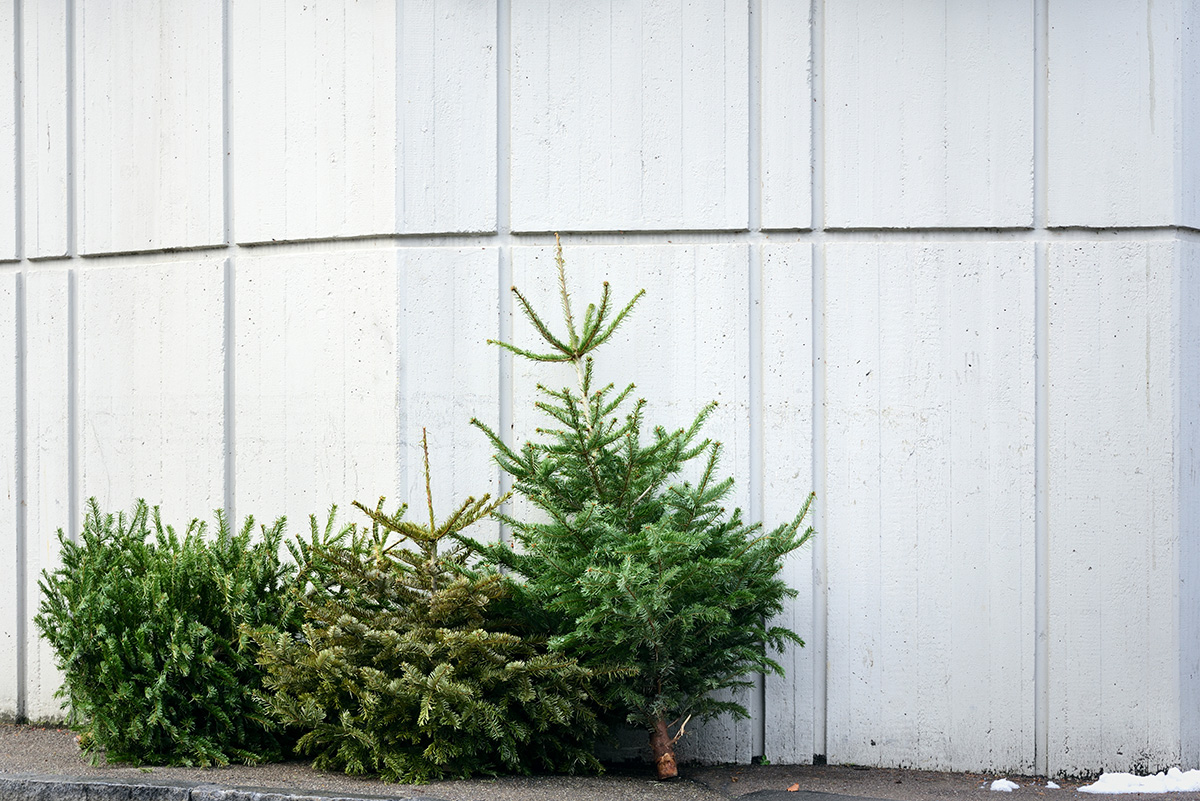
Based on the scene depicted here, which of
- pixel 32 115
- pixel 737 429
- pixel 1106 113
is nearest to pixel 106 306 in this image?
pixel 32 115

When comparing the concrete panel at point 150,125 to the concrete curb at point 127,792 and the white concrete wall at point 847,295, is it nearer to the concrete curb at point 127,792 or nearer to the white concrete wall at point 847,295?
the white concrete wall at point 847,295

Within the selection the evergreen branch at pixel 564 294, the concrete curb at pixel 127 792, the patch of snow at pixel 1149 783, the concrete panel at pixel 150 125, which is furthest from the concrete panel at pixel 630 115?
the patch of snow at pixel 1149 783

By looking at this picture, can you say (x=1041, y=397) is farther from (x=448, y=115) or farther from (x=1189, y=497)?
(x=448, y=115)

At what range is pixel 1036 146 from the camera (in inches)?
188

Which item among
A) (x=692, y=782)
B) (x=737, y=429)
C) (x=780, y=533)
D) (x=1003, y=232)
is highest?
(x=1003, y=232)

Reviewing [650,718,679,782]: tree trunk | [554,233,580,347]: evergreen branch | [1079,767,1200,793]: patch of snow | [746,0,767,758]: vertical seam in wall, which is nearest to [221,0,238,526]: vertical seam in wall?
Answer: [554,233,580,347]: evergreen branch

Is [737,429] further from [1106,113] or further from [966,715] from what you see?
[1106,113]

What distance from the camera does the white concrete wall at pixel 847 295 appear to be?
15.5ft

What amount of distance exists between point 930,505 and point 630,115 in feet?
7.54

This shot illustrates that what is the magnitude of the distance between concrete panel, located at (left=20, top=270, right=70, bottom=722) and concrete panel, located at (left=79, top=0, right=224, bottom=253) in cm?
46

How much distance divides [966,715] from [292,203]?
13.2 ft

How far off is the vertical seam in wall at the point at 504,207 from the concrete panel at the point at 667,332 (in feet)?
0.14

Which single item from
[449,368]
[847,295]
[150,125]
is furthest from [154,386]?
[847,295]

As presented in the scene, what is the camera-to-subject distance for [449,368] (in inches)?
193
